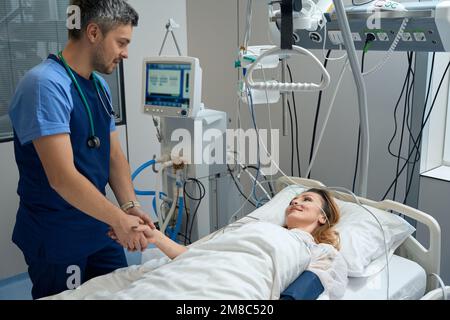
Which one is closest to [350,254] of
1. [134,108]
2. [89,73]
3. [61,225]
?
[61,225]

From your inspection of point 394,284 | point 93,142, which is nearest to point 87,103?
point 93,142

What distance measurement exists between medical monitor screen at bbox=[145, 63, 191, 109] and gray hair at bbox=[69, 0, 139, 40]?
0.69 meters

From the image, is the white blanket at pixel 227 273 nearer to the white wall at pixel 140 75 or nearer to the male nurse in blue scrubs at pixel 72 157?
the male nurse in blue scrubs at pixel 72 157

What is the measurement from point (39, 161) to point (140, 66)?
173cm

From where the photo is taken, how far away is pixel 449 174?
2430 millimetres

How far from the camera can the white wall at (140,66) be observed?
311cm

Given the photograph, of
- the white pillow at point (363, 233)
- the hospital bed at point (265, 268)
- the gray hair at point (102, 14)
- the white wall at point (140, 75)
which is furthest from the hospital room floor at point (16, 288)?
the gray hair at point (102, 14)

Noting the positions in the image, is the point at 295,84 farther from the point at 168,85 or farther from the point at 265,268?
the point at 168,85

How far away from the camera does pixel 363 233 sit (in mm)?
1925

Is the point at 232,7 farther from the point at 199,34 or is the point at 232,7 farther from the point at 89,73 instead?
the point at 89,73

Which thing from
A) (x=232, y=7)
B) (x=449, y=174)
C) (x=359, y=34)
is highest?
(x=232, y=7)

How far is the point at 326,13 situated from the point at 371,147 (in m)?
0.86

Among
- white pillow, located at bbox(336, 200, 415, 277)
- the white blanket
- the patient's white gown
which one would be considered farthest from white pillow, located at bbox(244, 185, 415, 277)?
the white blanket

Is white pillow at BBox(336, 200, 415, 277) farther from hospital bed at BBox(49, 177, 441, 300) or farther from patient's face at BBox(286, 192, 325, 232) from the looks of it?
patient's face at BBox(286, 192, 325, 232)
